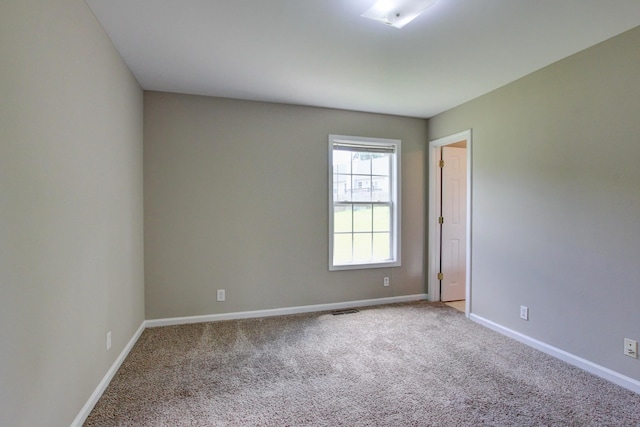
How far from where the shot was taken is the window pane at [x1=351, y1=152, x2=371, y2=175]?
4.16 m

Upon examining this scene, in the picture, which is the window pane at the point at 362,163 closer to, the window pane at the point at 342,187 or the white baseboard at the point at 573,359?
the window pane at the point at 342,187

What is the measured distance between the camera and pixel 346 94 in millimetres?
3475

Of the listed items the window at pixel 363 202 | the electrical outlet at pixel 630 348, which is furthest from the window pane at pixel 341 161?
the electrical outlet at pixel 630 348

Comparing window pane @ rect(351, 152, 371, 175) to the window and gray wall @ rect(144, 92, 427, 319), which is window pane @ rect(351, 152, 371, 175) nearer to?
the window

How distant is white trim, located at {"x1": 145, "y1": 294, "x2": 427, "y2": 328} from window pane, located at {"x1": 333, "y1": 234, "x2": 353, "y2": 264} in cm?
54

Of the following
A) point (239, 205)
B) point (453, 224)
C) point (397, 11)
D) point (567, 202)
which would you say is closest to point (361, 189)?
point (453, 224)

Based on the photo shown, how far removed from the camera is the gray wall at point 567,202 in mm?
2275

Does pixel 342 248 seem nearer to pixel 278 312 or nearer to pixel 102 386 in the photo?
pixel 278 312

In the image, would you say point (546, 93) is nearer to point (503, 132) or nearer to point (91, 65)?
point (503, 132)

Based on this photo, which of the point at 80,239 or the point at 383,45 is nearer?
the point at 80,239

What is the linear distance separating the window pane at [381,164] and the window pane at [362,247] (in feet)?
2.81

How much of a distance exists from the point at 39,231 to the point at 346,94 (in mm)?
2909

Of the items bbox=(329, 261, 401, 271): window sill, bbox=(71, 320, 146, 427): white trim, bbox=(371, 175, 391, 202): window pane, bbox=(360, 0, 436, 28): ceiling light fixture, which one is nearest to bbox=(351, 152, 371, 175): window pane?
bbox=(371, 175, 391, 202): window pane

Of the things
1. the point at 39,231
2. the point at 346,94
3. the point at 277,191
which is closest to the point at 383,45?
the point at 346,94
